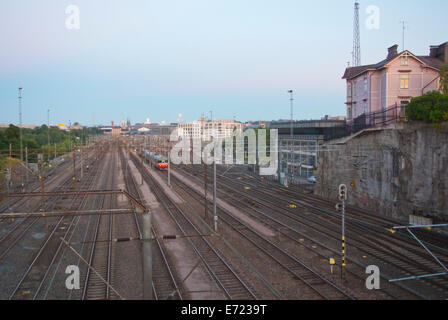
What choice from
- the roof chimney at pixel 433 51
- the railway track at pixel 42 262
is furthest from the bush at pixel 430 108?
the railway track at pixel 42 262

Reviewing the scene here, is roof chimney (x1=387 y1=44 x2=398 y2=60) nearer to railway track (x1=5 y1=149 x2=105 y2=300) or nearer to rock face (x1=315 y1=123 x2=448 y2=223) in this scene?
rock face (x1=315 y1=123 x2=448 y2=223)

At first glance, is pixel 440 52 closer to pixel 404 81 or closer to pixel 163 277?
pixel 404 81

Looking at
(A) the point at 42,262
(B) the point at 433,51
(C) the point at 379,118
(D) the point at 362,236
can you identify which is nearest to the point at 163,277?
(A) the point at 42,262

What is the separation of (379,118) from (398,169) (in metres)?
4.78

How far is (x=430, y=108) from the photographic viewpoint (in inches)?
778

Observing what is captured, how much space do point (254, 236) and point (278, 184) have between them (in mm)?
21614

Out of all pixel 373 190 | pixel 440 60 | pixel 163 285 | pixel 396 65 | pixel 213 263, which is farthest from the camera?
pixel 440 60

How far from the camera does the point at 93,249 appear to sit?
17.5 m

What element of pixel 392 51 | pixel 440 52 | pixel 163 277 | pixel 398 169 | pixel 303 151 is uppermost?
pixel 392 51

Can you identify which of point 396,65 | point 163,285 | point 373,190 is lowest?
point 163,285

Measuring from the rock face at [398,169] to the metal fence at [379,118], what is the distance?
0.86m

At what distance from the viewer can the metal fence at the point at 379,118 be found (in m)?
23.3
